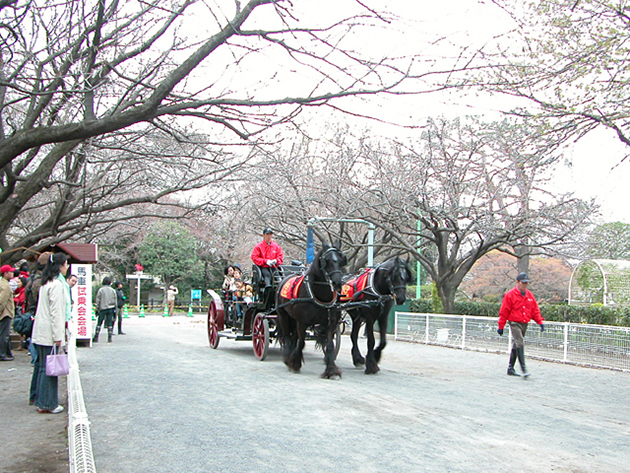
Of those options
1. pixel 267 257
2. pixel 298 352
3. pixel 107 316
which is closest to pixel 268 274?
pixel 267 257

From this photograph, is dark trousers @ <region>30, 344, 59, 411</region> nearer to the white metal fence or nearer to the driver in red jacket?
the driver in red jacket

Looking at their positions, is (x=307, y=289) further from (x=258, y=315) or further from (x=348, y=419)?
(x=348, y=419)

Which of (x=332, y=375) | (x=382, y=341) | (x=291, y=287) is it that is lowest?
(x=332, y=375)

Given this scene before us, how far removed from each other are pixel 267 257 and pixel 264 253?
109 millimetres

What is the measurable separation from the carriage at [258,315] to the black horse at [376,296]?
0.98 m

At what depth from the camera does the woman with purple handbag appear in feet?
23.5

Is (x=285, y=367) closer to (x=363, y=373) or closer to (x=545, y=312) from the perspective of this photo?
(x=363, y=373)

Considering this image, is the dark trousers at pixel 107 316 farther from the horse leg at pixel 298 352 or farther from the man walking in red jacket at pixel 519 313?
the man walking in red jacket at pixel 519 313

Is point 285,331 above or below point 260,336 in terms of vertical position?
above

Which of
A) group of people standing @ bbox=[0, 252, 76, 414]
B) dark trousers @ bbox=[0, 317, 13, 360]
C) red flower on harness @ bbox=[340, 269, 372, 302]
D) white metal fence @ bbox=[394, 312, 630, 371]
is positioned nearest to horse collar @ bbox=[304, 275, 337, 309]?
red flower on harness @ bbox=[340, 269, 372, 302]

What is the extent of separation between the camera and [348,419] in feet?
22.2

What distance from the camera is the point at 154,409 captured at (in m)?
7.23

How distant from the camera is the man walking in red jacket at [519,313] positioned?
11.3 meters

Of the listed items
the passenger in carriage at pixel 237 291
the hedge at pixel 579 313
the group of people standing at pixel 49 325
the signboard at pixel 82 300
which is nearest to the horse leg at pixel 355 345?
the passenger in carriage at pixel 237 291
